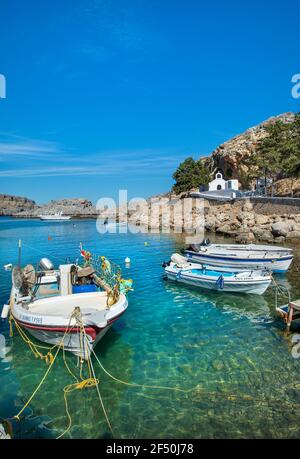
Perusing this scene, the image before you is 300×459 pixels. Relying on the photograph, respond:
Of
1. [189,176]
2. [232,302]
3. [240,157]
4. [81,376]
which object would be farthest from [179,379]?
[189,176]

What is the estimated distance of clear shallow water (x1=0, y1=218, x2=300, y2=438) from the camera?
372 inches

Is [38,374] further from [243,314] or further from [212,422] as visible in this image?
[243,314]

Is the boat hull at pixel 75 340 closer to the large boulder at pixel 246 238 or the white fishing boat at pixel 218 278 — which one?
the white fishing boat at pixel 218 278

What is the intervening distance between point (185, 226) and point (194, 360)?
59.9m

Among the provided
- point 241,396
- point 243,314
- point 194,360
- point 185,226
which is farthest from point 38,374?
point 185,226

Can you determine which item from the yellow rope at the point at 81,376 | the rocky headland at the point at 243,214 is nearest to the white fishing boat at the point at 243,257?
the rocky headland at the point at 243,214

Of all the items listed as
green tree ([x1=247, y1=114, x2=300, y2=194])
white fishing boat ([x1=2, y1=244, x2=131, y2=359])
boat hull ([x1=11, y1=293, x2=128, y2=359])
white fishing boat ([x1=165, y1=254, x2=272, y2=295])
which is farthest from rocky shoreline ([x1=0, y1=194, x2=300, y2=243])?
boat hull ([x1=11, y1=293, x2=128, y2=359])

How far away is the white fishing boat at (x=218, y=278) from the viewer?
2133 cm

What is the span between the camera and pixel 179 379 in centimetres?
1186

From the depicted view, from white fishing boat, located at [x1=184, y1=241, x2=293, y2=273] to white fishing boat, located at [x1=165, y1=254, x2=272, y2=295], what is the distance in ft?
8.29

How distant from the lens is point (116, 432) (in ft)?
30.3

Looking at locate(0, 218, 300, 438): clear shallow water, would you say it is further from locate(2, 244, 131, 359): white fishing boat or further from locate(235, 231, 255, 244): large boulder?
locate(235, 231, 255, 244): large boulder

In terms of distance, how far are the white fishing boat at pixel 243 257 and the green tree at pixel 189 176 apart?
6517 centimetres

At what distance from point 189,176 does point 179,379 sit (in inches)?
3618
